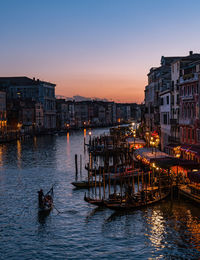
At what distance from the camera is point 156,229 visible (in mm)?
22719

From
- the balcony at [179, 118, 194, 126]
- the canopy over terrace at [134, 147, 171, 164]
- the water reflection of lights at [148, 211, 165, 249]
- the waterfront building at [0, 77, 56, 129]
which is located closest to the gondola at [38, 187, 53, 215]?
the water reflection of lights at [148, 211, 165, 249]

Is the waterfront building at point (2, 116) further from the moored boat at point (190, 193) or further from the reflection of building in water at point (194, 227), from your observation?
the reflection of building in water at point (194, 227)

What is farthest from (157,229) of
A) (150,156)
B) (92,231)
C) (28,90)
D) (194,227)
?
(28,90)

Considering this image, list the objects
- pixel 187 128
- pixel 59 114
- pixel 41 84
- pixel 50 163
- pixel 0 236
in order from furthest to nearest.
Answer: pixel 59 114 < pixel 41 84 < pixel 50 163 < pixel 187 128 < pixel 0 236

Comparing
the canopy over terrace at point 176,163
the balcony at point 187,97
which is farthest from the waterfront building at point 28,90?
the canopy over terrace at point 176,163

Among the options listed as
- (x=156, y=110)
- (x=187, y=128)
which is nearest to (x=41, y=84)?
(x=156, y=110)

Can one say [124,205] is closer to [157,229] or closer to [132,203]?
[132,203]

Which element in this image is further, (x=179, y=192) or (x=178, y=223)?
(x=179, y=192)

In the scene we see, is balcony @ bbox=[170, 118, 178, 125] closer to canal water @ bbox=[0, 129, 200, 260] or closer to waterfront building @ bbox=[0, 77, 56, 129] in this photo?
canal water @ bbox=[0, 129, 200, 260]

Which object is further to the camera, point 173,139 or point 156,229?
point 173,139

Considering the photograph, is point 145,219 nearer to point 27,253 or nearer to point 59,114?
point 27,253

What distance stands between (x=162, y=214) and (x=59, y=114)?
14175 cm

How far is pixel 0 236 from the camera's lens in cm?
2230

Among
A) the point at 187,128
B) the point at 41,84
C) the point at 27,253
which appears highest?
the point at 41,84
